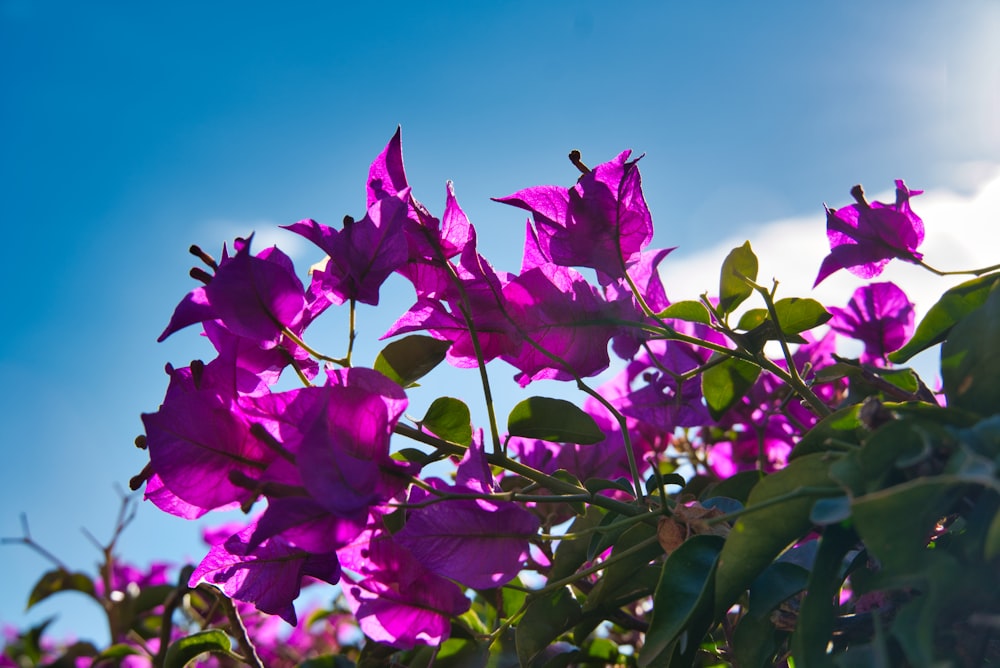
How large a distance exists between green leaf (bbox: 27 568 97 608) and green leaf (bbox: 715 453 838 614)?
1198mm

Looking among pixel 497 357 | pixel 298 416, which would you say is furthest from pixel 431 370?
pixel 298 416

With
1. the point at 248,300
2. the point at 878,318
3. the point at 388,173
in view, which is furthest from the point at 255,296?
the point at 878,318

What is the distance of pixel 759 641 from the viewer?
400 mm

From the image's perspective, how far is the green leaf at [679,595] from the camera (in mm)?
370

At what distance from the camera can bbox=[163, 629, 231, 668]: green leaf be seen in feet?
1.98

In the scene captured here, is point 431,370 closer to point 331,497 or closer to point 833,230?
point 331,497

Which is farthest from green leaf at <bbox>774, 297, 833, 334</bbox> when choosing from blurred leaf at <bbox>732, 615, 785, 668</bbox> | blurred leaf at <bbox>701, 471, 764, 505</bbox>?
blurred leaf at <bbox>732, 615, 785, 668</bbox>

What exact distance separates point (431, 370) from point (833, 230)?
0.99 ft

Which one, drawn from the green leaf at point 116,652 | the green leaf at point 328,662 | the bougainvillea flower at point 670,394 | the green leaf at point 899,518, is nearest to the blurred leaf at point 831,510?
the green leaf at point 899,518

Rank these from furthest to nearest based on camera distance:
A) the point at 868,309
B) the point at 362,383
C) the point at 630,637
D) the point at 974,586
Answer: the point at 630,637, the point at 868,309, the point at 362,383, the point at 974,586

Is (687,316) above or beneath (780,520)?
above

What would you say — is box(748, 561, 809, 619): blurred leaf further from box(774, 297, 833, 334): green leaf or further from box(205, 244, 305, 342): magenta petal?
box(205, 244, 305, 342): magenta petal

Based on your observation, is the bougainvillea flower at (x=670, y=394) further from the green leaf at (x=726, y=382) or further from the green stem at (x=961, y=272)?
the green stem at (x=961, y=272)

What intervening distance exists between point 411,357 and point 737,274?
0.77 ft
